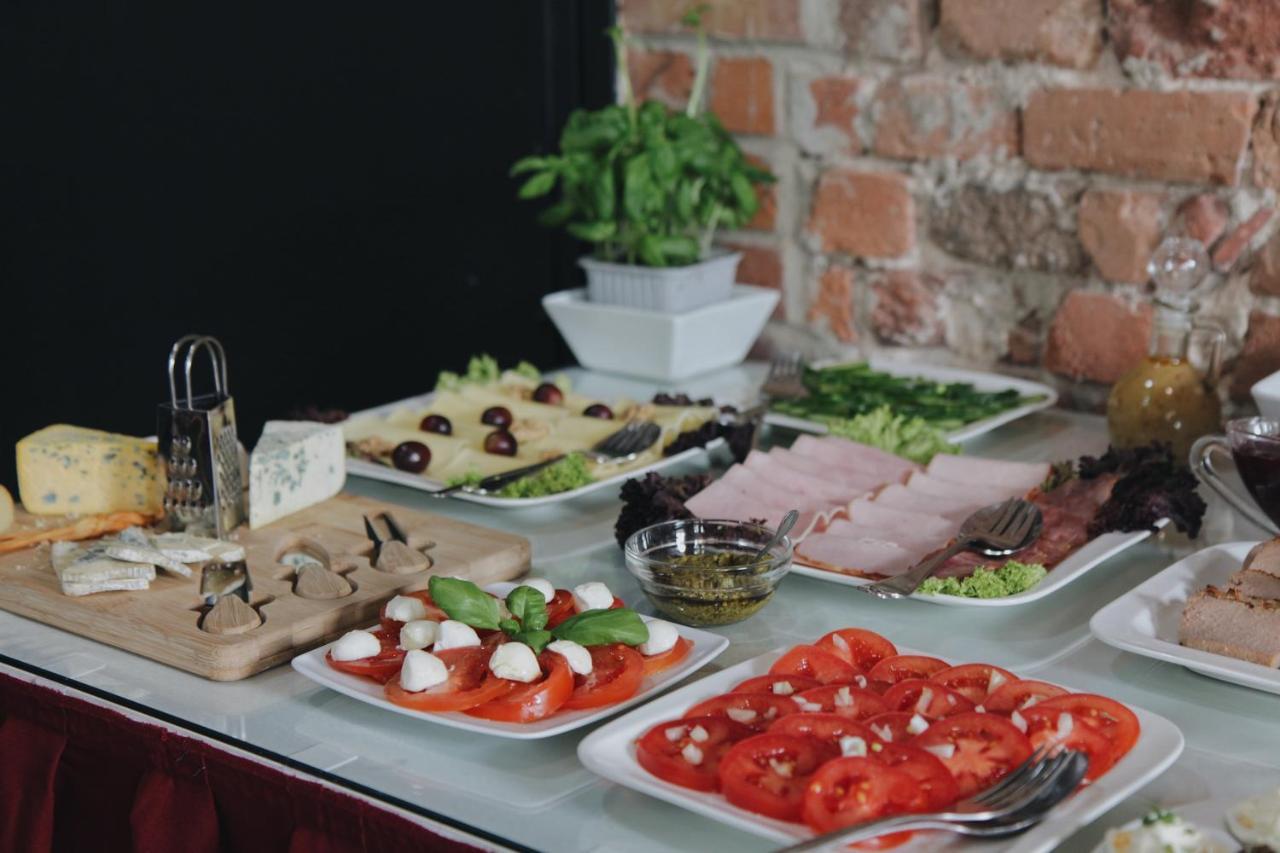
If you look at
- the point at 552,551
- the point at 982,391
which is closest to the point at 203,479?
the point at 552,551

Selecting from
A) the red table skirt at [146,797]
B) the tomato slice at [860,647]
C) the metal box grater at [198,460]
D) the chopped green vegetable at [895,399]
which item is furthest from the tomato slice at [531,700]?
the chopped green vegetable at [895,399]

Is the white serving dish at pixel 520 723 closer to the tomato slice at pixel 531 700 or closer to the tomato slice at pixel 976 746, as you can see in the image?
the tomato slice at pixel 531 700

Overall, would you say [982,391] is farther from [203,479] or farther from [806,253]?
[203,479]

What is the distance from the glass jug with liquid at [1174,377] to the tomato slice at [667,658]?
2.71ft

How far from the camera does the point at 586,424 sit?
202 cm

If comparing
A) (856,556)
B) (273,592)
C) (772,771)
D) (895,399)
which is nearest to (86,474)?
(273,592)

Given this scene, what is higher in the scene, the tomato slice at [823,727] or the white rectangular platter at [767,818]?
the tomato slice at [823,727]

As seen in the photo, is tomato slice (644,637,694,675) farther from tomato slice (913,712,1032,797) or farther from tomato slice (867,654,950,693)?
tomato slice (913,712,1032,797)

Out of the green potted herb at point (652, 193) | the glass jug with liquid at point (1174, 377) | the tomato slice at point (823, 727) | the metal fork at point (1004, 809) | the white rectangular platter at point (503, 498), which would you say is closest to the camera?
the metal fork at point (1004, 809)

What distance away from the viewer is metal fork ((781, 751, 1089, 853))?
0.95 m

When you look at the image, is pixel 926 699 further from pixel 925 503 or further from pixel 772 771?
pixel 925 503

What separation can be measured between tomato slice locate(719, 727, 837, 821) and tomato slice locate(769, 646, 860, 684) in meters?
0.15

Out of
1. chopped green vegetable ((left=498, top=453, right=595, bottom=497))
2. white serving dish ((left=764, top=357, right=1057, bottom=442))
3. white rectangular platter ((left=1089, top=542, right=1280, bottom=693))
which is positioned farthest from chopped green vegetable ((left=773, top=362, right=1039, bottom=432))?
white rectangular platter ((left=1089, top=542, right=1280, bottom=693))

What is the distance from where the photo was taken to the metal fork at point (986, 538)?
1.43m
